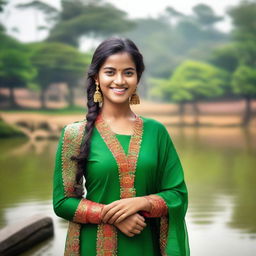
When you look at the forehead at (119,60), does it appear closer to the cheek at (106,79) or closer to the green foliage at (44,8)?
the cheek at (106,79)

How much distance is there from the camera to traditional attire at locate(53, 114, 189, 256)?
1320 mm

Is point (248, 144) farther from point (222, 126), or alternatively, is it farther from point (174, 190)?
point (174, 190)

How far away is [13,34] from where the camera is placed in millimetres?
12594

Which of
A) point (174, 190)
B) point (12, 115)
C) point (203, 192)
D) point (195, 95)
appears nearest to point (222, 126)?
point (195, 95)

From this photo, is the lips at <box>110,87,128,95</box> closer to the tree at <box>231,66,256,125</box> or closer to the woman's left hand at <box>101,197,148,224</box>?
the woman's left hand at <box>101,197,148,224</box>

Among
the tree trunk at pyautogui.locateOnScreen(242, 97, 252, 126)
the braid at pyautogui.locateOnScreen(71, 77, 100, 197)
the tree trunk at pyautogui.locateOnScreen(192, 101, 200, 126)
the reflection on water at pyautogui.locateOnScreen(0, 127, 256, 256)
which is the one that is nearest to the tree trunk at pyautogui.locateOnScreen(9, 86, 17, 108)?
the reflection on water at pyautogui.locateOnScreen(0, 127, 256, 256)

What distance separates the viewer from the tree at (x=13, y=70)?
12.3 meters

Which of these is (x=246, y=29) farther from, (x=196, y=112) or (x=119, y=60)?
(x=119, y=60)

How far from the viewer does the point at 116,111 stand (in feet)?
4.59

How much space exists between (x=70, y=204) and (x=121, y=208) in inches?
6.0

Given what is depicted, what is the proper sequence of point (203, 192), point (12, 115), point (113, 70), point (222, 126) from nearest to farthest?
point (113, 70), point (203, 192), point (12, 115), point (222, 126)

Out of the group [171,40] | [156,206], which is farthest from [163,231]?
[171,40]

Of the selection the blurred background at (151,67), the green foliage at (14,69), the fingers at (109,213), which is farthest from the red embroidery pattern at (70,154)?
the green foliage at (14,69)

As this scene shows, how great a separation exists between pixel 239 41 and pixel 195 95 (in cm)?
200
